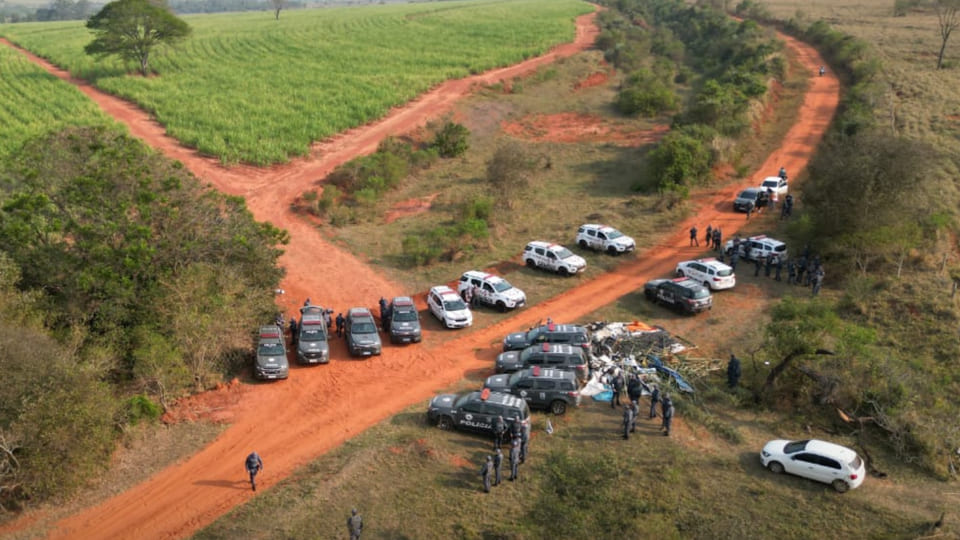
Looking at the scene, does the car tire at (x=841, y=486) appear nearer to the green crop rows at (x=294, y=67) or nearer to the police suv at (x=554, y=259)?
the police suv at (x=554, y=259)

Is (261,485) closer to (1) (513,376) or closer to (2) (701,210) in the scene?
(1) (513,376)

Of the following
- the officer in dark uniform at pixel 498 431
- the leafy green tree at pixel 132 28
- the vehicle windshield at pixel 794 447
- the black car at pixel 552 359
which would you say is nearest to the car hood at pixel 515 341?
the black car at pixel 552 359

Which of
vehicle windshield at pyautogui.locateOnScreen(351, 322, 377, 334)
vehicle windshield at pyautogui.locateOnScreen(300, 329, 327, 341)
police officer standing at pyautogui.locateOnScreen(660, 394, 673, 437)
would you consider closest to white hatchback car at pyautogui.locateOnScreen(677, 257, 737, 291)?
police officer standing at pyautogui.locateOnScreen(660, 394, 673, 437)

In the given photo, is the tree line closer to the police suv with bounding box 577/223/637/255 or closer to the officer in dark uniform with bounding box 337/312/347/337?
the officer in dark uniform with bounding box 337/312/347/337

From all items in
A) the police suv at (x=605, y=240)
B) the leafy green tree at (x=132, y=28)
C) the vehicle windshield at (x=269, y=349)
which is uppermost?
the leafy green tree at (x=132, y=28)

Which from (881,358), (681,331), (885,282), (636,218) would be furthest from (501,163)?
(881,358)
